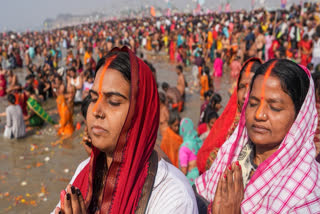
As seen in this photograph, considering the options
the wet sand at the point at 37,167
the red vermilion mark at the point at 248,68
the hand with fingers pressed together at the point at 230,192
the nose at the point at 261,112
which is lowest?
the wet sand at the point at 37,167

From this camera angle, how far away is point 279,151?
159 cm

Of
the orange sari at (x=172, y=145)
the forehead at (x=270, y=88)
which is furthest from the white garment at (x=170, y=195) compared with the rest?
the orange sari at (x=172, y=145)

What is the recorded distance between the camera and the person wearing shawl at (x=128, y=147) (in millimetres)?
1361

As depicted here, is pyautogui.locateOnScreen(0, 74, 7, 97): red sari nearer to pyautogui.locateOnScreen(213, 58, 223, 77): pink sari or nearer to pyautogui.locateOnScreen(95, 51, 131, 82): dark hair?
pyautogui.locateOnScreen(213, 58, 223, 77): pink sari

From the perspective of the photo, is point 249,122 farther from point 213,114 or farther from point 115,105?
point 213,114

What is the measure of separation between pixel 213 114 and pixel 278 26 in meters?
11.6

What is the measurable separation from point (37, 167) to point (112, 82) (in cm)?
564

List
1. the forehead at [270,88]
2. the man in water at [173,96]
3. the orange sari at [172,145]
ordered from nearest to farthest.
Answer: the forehead at [270,88], the orange sari at [172,145], the man in water at [173,96]

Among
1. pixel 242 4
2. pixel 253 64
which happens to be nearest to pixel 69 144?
pixel 253 64

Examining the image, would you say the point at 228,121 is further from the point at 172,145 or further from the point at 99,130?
the point at 172,145

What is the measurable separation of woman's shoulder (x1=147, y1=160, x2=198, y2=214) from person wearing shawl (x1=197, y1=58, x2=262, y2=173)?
1134 mm

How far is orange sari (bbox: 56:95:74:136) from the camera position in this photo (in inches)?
306

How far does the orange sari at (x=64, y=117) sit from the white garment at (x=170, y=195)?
6.83 meters

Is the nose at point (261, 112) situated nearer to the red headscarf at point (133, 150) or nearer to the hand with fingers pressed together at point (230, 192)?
the hand with fingers pressed together at point (230, 192)
